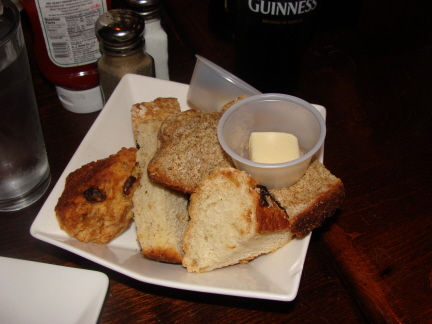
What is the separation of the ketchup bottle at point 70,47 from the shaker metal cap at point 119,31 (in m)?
0.09

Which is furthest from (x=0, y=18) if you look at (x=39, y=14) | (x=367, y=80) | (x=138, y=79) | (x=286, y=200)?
(x=367, y=80)

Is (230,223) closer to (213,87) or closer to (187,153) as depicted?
(187,153)

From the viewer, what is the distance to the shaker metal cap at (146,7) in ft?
4.15

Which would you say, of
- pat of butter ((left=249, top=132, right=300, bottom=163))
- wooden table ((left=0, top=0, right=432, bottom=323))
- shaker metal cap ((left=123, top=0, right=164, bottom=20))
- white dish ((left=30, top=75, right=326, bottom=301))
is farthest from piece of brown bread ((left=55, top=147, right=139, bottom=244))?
shaker metal cap ((left=123, top=0, right=164, bottom=20))

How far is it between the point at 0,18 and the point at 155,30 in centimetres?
47

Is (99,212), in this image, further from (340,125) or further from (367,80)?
(367,80)

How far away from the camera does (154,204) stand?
0.92m

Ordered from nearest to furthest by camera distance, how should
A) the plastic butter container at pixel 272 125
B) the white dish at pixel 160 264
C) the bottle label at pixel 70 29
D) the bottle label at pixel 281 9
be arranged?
the white dish at pixel 160 264
the plastic butter container at pixel 272 125
the bottle label at pixel 281 9
the bottle label at pixel 70 29

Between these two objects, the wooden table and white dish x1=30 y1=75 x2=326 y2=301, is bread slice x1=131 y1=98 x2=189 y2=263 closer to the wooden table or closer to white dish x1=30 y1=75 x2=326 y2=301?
white dish x1=30 y1=75 x2=326 y2=301

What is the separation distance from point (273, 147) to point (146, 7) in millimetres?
629

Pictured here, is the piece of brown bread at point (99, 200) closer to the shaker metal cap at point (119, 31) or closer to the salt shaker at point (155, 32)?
the shaker metal cap at point (119, 31)

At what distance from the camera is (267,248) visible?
0.85m

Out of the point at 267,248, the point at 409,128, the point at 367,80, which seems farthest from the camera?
the point at 367,80

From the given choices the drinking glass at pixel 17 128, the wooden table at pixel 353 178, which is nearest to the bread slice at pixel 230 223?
the wooden table at pixel 353 178
